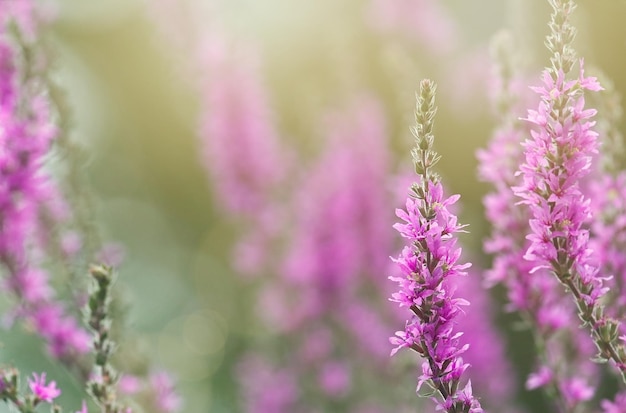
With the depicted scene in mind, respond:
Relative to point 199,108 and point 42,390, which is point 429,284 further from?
point 199,108

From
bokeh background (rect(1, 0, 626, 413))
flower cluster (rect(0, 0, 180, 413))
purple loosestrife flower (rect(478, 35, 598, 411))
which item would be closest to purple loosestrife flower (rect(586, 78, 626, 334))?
purple loosestrife flower (rect(478, 35, 598, 411))

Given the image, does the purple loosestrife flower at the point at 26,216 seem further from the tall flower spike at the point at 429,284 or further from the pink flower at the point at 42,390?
the tall flower spike at the point at 429,284

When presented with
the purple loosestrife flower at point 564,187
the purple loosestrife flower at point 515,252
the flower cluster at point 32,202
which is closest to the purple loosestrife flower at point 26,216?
the flower cluster at point 32,202

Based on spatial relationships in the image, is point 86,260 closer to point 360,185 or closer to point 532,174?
point 360,185

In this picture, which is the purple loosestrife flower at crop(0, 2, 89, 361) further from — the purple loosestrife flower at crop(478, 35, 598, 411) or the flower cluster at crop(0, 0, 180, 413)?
the purple loosestrife flower at crop(478, 35, 598, 411)

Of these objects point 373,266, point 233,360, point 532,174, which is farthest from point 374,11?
point 532,174
